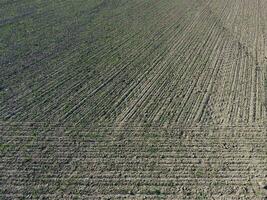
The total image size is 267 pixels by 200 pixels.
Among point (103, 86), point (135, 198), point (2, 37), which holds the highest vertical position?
point (2, 37)

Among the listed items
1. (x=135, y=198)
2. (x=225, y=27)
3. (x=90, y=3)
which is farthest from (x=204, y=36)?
(x=135, y=198)

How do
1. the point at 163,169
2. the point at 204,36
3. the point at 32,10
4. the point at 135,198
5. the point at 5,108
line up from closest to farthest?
the point at 135,198
the point at 163,169
the point at 5,108
the point at 204,36
the point at 32,10

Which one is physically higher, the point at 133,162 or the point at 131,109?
the point at 131,109

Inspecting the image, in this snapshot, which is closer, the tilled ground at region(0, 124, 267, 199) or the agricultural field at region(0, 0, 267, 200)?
the tilled ground at region(0, 124, 267, 199)

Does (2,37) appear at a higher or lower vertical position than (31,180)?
higher

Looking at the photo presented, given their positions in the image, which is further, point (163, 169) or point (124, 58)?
point (124, 58)

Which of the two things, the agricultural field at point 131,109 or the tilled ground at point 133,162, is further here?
the agricultural field at point 131,109

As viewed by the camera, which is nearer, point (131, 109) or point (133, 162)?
point (133, 162)

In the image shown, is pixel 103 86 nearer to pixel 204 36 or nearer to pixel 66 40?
pixel 66 40
